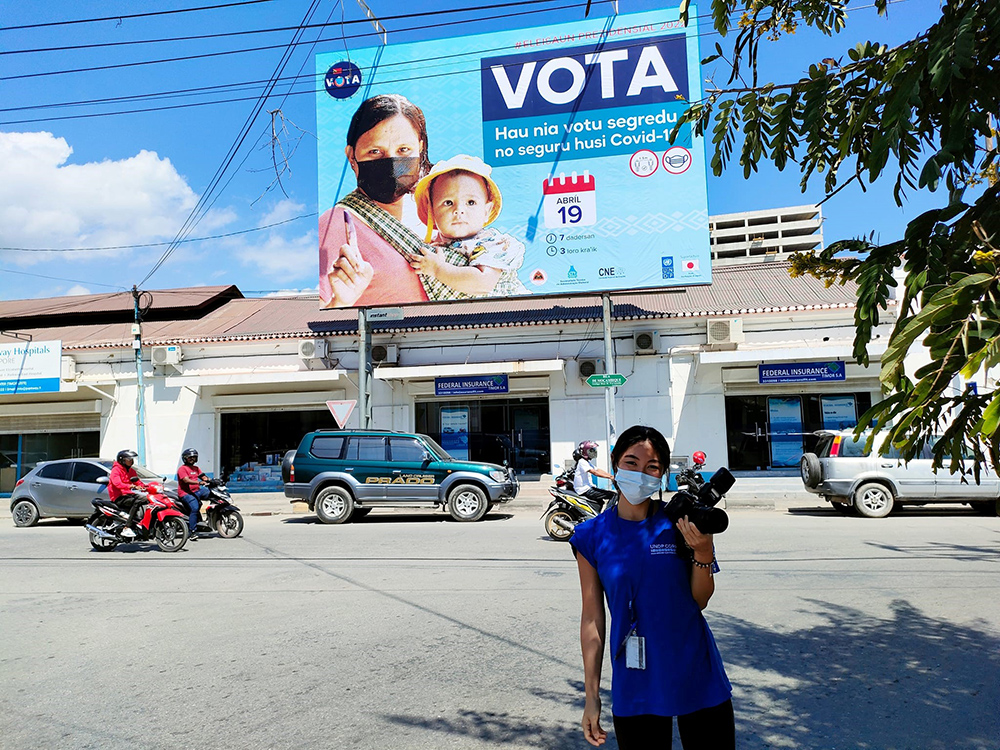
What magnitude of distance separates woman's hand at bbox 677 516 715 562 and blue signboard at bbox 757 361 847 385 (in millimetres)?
18946

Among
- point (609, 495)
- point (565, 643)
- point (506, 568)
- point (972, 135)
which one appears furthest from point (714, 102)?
point (609, 495)

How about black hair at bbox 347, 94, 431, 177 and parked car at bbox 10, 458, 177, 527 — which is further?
black hair at bbox 347, 94, 431, 177

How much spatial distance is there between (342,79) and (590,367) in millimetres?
10138

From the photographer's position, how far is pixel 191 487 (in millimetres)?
12812

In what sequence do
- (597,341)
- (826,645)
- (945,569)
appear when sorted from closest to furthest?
(826,645)
(945,569)
(597,341)

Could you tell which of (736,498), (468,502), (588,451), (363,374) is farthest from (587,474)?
(363,374)

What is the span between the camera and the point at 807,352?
64.3 ft

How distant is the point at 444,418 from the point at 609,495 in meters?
11.8

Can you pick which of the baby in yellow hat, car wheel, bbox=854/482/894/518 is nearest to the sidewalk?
car wheel, bbox=854/482/894/518

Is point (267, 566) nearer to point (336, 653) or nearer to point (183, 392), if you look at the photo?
point (336, 653)

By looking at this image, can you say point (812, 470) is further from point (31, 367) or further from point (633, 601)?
point (31, 367)

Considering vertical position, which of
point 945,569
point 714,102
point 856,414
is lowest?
point 945,569

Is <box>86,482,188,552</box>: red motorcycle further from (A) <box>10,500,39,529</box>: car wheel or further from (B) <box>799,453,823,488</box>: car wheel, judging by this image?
(B) <box>799,453,823,488</box>: car wheel

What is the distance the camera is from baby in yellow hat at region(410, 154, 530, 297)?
19656 millimetres
